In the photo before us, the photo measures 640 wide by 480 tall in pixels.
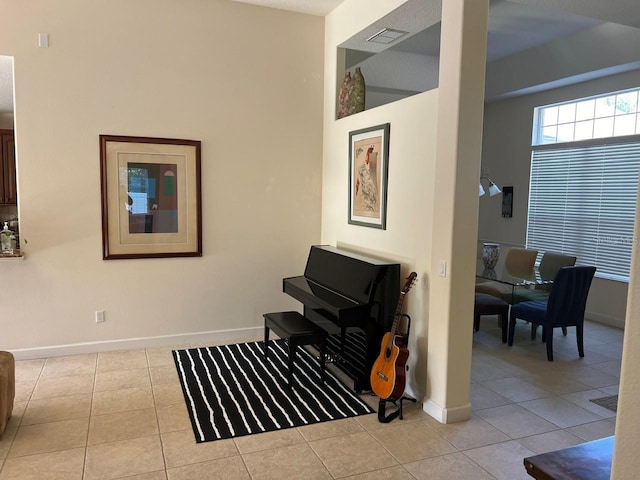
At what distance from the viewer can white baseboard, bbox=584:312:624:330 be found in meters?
5.54

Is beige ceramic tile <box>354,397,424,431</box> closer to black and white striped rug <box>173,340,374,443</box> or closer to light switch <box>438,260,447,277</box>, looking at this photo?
black and white striped rug <box>173,340,374,443</box>

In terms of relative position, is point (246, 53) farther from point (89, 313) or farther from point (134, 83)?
point (89, 313)

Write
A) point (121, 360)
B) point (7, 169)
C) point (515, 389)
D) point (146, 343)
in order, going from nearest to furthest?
point (515, 389) < point (121, 360) < point (146, 343) < point (7, 169)

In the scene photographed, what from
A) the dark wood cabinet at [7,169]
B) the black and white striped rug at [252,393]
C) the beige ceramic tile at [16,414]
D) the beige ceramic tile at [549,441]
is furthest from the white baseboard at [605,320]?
the dark wood cabinet at [7,169]

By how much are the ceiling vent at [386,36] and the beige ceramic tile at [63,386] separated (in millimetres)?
3720

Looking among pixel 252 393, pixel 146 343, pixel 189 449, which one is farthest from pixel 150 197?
pixel 189 449

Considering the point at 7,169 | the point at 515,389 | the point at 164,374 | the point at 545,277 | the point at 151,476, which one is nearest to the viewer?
the point at 151,476

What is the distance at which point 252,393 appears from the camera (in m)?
3.53

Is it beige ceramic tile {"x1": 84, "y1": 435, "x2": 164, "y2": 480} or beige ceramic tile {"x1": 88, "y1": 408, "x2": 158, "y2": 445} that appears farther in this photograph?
beige ceramic tile {"x1": 88, "y1": 408, "x2": 158, "y2": 445}

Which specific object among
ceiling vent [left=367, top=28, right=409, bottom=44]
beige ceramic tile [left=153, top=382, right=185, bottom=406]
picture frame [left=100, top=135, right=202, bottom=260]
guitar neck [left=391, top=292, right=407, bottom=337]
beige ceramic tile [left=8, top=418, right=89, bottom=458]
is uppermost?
ceiling vent [left=367, top=28, right=409, bottom=44]

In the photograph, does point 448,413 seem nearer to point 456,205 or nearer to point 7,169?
point 456,205

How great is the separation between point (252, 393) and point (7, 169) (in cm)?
448

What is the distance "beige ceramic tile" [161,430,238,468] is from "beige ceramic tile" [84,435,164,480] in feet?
0.16

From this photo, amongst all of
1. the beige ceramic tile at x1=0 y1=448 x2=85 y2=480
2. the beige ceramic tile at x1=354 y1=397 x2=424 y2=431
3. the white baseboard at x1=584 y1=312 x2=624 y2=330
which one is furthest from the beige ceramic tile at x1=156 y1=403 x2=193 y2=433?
the white baseboard at x1=584 y1=312 x2=624 y2=330
